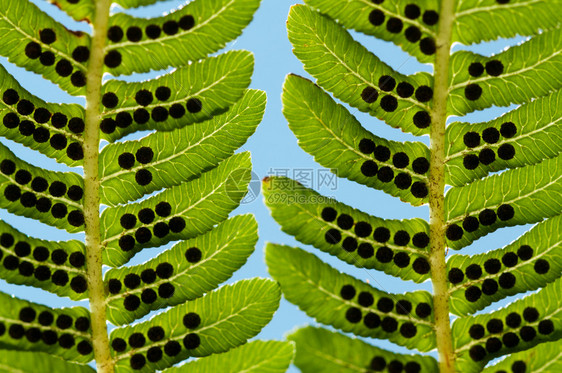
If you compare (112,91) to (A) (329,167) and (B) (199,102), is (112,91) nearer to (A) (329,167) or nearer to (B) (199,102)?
(B) (199,102)

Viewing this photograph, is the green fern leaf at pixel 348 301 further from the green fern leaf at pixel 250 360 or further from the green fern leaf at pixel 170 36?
the green fern leaf at pixel 170 36

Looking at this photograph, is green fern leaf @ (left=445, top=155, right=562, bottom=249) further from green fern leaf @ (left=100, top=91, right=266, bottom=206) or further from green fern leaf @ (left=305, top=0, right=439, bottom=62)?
green fern leaf @ (left=100, top=91, right=266, bottom=206)

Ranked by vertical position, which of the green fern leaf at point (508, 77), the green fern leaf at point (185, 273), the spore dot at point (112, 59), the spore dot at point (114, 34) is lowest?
the green fern leaf at point (185, 273)

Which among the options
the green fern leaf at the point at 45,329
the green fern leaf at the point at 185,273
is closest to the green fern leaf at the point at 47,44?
the green fern leaf at the point at 185,273

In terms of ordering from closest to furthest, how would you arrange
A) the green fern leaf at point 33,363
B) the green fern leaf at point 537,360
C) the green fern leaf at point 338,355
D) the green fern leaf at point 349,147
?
the green fern leaf at point 33,363 → the green fern leaf at point 338,355 → the green fern leaf at point 537,360 → the green fern leaf at point 349,147

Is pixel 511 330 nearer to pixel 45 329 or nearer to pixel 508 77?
pixel 508 77

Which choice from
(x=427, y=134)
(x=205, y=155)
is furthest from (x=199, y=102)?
(x=427, y=134)
